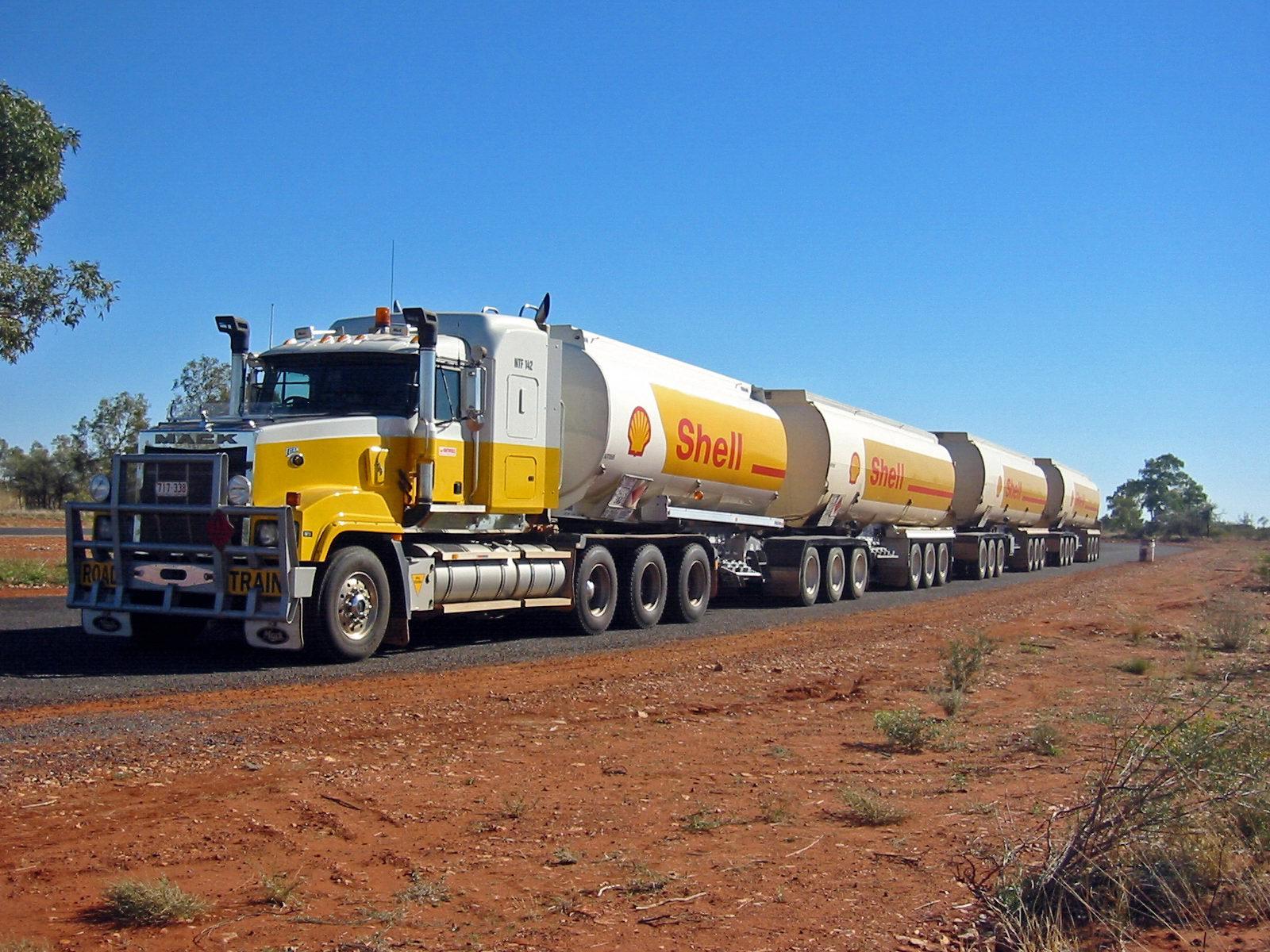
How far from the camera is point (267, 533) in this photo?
1098cm

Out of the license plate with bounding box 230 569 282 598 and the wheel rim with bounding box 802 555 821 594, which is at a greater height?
the license plate with bounding box 230 569 282 598

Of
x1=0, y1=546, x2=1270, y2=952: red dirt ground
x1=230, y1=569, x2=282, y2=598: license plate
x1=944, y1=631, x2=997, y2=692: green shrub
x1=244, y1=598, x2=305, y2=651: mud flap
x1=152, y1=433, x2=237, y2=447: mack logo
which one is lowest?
x1=0, y1=546, x2=1270, y2=952: red dirt ground

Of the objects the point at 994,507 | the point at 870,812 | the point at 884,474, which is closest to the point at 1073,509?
the point at 994,507

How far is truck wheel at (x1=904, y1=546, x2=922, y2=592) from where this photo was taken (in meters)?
28.9

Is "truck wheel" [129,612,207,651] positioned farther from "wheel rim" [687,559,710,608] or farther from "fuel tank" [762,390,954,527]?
"fuel tank" [762,390,954,527]

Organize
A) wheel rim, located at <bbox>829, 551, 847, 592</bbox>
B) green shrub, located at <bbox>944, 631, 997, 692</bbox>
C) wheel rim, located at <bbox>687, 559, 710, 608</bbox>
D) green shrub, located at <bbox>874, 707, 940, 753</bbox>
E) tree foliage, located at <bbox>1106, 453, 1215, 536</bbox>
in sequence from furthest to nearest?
tree foliage, located at <bbox>1106, 453, 1215, 536</bbox> → wheel rim, located at <bbox>829, 551, 847, 592</bbox> → wheel rim, located at <bbox>687, 559, 710, 608</bbox> → green shrub, located at <bbox>944, 631, 997, 692</bbox> → green shrub, located at <bbox>874, 707, 940, 753</bbox>

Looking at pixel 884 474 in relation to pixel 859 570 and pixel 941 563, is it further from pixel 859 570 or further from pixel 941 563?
pixel 941 563

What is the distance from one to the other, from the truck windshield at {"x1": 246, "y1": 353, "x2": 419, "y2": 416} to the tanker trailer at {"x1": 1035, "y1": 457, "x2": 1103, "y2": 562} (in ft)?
124

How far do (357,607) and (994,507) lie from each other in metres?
28.7

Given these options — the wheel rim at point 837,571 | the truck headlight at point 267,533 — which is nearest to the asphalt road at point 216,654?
the truck headlight at point 267,533

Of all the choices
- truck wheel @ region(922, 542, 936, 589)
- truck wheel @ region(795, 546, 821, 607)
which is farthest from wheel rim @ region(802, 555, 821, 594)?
truck wheel @ region(922, 542, 936, 589)

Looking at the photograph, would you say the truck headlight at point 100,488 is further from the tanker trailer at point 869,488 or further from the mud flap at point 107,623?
the tanker trailer at point 869,488

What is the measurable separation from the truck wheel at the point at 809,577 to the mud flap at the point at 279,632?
12731mm

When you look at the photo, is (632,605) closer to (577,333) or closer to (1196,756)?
(577,333)
